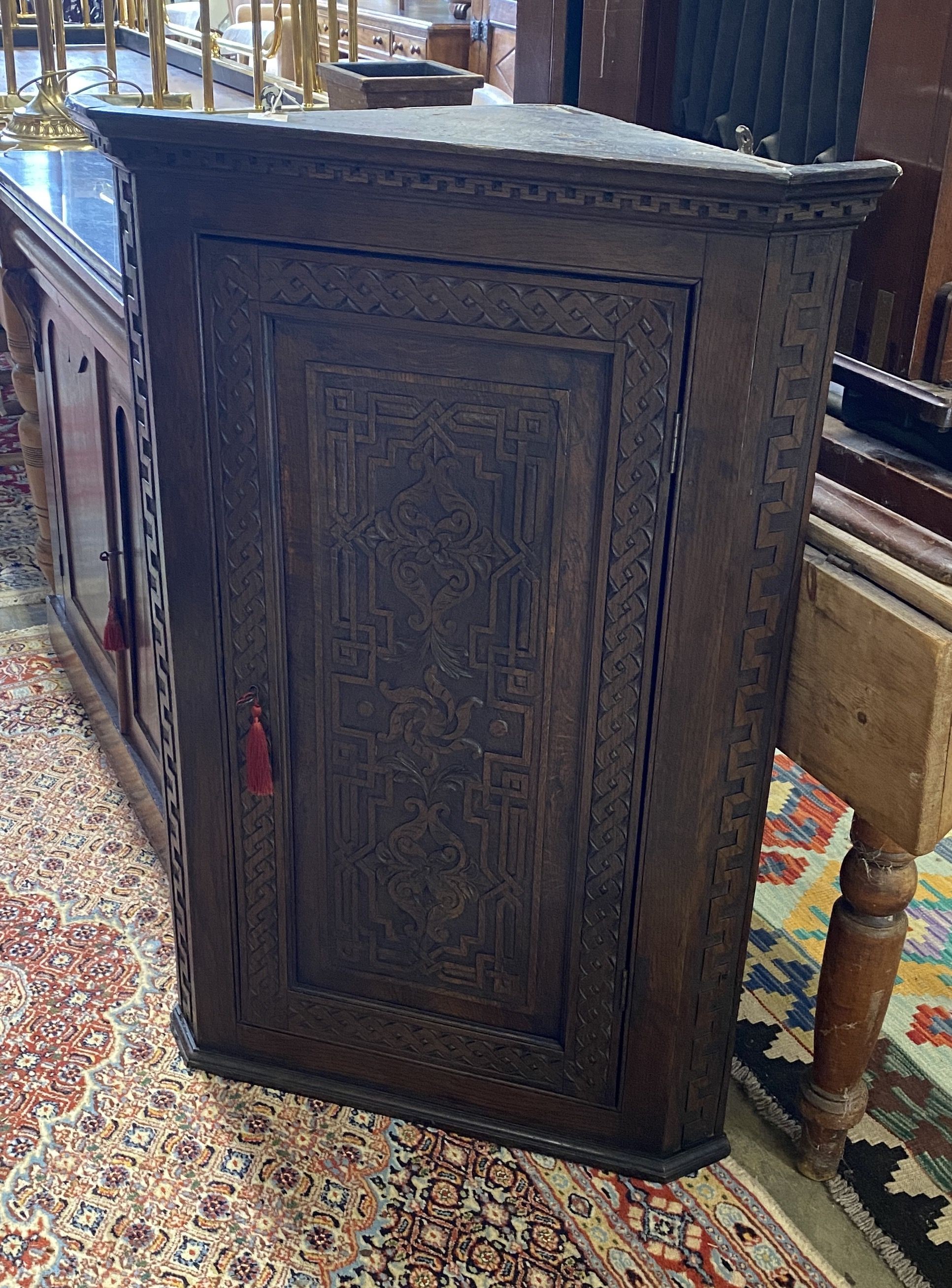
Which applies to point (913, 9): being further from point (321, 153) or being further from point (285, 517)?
point (285, 517)

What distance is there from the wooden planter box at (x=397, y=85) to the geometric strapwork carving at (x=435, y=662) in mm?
821

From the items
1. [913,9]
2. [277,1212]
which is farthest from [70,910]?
[913,9]

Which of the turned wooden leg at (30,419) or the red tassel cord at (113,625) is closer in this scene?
the red tassel cord at (113,625)

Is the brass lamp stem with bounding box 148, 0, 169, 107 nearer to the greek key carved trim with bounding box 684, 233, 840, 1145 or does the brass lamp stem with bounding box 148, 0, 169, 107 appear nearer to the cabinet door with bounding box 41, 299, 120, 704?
the cabinet door with bounding box 41, 299, 120, 704

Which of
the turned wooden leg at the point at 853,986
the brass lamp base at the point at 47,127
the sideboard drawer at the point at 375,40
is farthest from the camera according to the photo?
the sideboard drawer at the point at 375,40

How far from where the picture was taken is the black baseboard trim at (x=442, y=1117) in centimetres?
174

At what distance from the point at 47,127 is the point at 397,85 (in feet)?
5.38

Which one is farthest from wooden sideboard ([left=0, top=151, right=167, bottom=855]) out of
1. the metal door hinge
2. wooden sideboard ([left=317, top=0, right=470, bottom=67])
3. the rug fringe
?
wooden sideboard ([left=317, top=0, right=470, bottom=67])

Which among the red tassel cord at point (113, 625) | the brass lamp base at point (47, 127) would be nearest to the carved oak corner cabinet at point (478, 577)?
the red tassel cord at point (113, 625)

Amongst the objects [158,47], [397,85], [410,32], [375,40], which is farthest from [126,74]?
[375,40]

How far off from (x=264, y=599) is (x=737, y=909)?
0.70 metres

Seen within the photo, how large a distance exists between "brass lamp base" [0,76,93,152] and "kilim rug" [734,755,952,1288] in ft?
7.75

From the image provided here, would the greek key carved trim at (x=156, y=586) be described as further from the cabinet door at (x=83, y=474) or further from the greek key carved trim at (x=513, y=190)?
the cabinet door at (x=83, y=474)

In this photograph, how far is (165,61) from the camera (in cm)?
285
